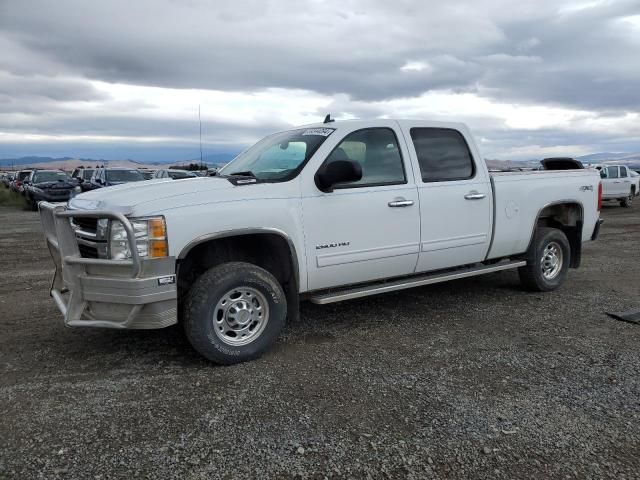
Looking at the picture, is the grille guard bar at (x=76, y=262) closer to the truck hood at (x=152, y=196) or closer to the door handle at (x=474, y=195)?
the truck hood at (x=152, y=196)

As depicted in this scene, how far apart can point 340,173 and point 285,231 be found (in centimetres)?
65

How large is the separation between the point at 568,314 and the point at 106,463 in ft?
15.6

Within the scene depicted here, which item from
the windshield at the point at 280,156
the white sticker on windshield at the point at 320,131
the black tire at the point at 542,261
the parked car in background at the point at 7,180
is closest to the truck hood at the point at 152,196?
the windshield at the point at 280,156

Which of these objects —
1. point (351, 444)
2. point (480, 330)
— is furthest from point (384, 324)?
point (351, 444)

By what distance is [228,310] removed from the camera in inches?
170

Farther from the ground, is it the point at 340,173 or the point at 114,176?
the point at 114,176

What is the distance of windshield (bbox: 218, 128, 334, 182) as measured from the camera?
4.84 m

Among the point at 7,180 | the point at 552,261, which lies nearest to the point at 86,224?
the point at 552,261

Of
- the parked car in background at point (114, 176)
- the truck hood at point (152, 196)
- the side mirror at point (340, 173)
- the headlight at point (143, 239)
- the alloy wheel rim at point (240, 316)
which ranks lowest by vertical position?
the alloy wheel rim at point (240, 316)

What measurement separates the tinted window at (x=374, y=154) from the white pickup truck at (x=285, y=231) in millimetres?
13

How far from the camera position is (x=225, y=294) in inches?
166

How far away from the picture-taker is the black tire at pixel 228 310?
412cm

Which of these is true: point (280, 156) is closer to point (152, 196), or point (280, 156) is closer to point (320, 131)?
point (320, 131)

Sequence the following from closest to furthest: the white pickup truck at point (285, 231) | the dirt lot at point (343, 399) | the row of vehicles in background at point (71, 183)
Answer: the dirt lot at point (343, 399) < the white pickup truck at point (285, 231) < the row of vehicles in background at point (71, 183)
